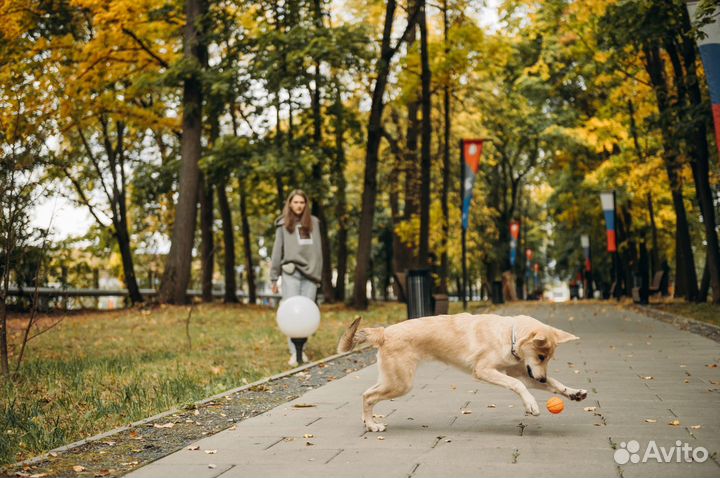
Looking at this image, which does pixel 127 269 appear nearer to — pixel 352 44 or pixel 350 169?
pixel 352 44

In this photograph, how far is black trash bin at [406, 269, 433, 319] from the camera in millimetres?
17328

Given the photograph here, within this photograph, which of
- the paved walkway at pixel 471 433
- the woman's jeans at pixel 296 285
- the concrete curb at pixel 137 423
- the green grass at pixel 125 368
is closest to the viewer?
the paved walkway at pixel 471 433

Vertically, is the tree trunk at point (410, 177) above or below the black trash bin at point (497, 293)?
above

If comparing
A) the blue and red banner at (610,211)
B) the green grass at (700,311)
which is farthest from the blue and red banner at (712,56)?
the blue and red banner at (610,211)

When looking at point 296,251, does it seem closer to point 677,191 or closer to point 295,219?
point 295,219

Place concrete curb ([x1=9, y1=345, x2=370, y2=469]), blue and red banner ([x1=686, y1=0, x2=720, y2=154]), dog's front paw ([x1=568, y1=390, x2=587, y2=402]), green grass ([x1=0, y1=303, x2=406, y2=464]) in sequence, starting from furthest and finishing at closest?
blue and red banner ([x1=686, y1=0, x2=720, y2=154]) < green grass ([x1=0, y1=303, x2=406, y2=464]) < dog's front paw ([x1=568, y1=390, x2=587, y2=402]) < concrete curb ([x1=9, y1=345, x2=370, y2=469])

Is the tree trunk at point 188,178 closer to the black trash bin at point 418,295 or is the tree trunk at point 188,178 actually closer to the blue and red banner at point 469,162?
the blue and red banner at point 469,162

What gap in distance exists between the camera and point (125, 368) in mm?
11031

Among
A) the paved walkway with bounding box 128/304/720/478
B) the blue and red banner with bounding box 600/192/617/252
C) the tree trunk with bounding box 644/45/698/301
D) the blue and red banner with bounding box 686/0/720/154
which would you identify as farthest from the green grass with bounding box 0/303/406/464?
the blue and red banner with bounding box 600/192/617/252

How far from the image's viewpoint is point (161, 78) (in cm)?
2291

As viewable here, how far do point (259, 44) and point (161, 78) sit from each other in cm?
266

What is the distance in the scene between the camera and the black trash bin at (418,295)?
56.9 ft

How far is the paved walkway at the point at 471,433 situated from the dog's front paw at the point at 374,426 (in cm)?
7

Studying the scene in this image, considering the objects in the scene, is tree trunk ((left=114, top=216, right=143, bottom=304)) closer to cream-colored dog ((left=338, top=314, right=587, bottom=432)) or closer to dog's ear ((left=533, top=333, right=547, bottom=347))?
cream-colored dog ((left=338, top=314, right=587, bottom=432))
